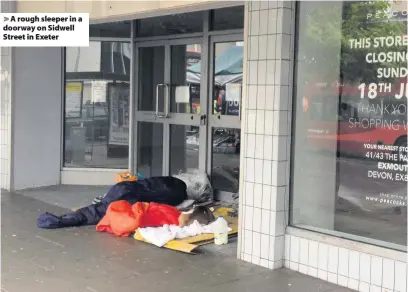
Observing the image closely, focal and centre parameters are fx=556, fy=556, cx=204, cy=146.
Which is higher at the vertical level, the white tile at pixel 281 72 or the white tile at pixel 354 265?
the white tile at pixel 281 72

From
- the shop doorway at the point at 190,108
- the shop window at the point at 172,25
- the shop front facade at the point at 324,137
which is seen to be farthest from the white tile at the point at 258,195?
the shop window at the point at 172,25

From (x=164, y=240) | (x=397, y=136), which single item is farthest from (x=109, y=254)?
(x=397, y=136)

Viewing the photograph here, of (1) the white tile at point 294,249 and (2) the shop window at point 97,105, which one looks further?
(2) the shop window at point 97,105

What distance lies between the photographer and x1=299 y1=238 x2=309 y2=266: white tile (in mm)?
4875

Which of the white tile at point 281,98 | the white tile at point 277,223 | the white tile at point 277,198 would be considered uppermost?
the white tile at point 281,98

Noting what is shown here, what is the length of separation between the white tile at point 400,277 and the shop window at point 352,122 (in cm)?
16

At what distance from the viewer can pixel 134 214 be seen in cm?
616

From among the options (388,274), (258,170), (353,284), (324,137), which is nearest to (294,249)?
(353,284)

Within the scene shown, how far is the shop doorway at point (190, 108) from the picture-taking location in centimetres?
764

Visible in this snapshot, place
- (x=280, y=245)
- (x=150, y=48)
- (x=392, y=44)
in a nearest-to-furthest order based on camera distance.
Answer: (x=392, y=44) → (x=280, y=245) → (x=150, y=48)

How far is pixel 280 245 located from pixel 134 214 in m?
1.85

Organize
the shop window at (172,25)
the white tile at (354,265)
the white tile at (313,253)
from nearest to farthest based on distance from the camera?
1. the white tile at (354,265)
2. the white tile at (313,253)
3. the shop window at (172,25)

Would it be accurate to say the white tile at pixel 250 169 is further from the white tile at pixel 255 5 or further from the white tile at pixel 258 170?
the white tile at pixel 255 5

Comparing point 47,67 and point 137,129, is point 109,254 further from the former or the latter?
point 47,67
